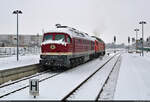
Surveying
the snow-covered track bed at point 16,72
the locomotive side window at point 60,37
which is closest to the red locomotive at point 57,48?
the locomotive side window at point 60,37

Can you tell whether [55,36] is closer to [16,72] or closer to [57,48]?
[57,48]

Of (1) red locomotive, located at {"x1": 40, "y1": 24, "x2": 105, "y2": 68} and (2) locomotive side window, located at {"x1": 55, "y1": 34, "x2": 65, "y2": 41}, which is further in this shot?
(2) locomotive side window, located at {"x1": 55, "y1": 34, "x2": 65, "y2": 41}

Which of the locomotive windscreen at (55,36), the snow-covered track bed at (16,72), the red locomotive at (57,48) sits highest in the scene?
the locomotive windscreen at (55,36)

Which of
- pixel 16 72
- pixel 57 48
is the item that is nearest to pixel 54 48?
pixel 57 48

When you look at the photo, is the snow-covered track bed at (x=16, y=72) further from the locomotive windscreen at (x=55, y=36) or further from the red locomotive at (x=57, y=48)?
the locomotive windscreen at (x=55, y=36)

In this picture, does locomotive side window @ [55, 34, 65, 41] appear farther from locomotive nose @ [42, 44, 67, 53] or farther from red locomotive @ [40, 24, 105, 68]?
locomotive nose @ [42, 44, 67, 53]

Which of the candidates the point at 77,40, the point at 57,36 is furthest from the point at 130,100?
the point at 77,40

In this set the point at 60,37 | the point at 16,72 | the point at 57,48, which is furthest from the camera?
the point at 60,37

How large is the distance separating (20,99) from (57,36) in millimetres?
9109

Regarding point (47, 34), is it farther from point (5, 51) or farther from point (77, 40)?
point (5, 51)

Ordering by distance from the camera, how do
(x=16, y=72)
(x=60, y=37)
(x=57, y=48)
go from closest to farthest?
(x=16, y=72) → (x=57, y=48) → (x=60, y=37)

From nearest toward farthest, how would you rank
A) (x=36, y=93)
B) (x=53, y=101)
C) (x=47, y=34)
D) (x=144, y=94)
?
(x=53, y=101), (x=36, y=93), (x=144, y=94), (x=47, y=34)

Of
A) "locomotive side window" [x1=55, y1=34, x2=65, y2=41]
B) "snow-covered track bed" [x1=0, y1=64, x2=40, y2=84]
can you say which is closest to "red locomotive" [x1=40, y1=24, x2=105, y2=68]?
"locomotive side window" [x1=55, y1=34, x2=65, y2=41]

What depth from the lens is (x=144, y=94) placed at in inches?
353
